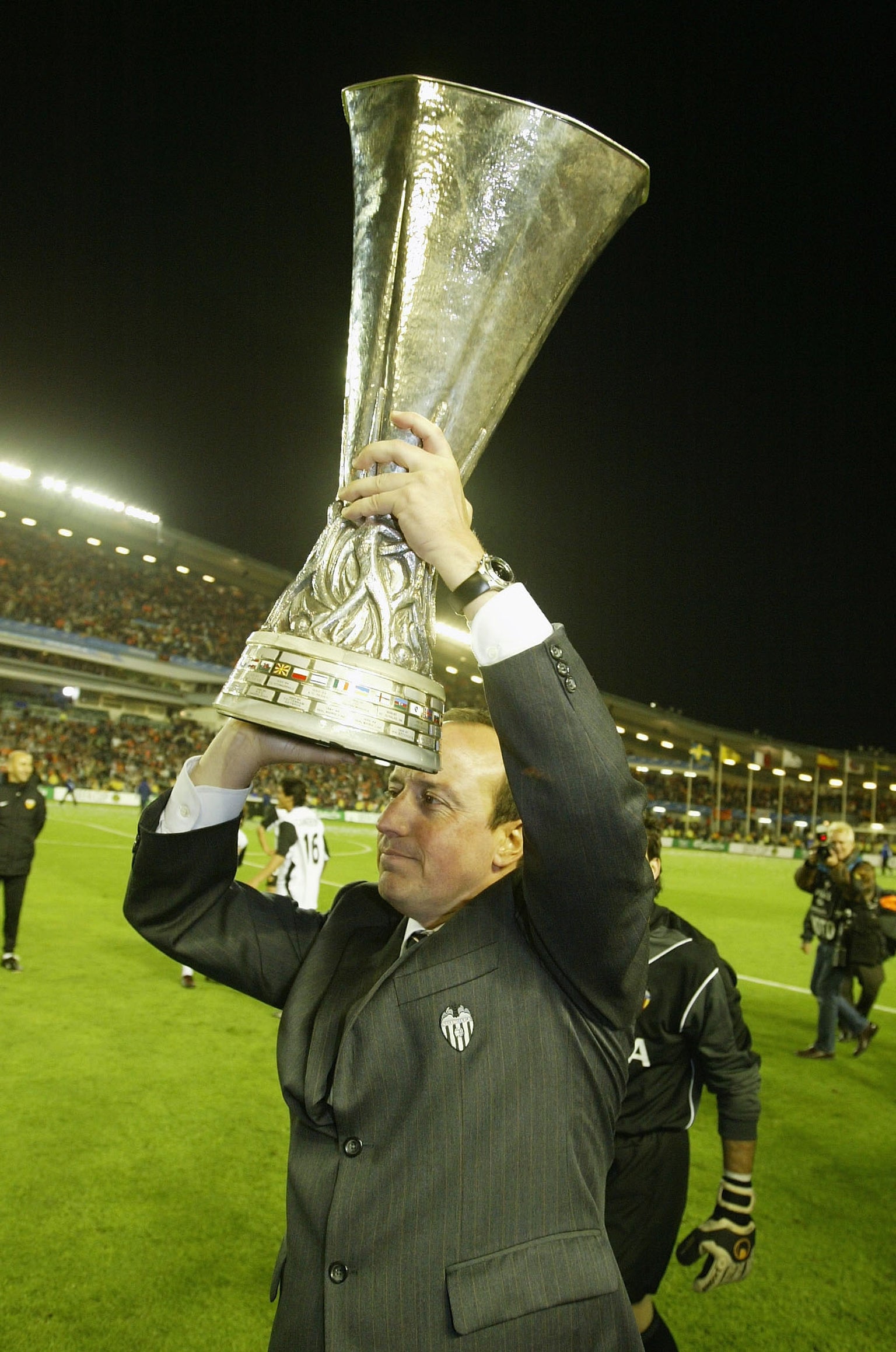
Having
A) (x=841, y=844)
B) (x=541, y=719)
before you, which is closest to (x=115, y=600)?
(x=841, y=844)

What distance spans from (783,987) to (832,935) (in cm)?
350

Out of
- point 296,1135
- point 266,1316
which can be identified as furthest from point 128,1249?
point 296,1135

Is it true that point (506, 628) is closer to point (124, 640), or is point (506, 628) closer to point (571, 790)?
point (571, 790)

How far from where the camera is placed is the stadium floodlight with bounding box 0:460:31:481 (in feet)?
134

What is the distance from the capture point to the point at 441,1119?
1.53 meters

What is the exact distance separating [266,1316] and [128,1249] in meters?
0.80

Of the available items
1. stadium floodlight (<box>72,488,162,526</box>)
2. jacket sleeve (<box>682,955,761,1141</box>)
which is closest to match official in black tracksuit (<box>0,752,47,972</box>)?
jacket sleeve (<box>682,955,761,1141</box>)

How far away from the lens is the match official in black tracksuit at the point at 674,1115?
2881 millimetres

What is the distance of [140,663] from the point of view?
44.1m

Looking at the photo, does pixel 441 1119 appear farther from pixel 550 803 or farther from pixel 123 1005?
pixel 123 1005

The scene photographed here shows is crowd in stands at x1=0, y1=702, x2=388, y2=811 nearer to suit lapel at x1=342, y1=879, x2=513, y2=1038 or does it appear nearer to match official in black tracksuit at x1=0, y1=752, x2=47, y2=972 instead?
match official in black tracksuit at x1=0, y1=752, x2=47, y2=972

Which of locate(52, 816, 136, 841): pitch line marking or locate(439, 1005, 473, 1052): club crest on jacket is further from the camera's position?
locate(52, 816, 136, 841): pitch line marking

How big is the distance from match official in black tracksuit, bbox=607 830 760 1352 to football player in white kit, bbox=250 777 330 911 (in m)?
5.25

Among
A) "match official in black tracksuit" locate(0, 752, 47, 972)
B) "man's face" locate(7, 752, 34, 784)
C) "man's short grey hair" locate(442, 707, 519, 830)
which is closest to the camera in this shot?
"man's short grey hair" locate(442, 707, 519, 830)
